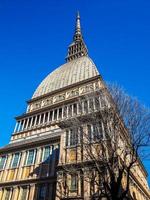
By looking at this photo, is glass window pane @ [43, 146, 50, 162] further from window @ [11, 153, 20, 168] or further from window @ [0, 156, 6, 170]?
window @ [0, 156, 6, 170]

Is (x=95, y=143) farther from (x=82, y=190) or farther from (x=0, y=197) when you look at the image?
(x=0, y=197)

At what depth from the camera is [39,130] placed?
128 feet

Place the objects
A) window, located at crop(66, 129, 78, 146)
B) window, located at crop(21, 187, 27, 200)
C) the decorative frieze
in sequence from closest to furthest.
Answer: window, located at crop(66, 129, 78, 146)
window, located at crop(21, 187, 27, 200)
the decorative frieze

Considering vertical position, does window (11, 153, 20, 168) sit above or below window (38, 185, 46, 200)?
above

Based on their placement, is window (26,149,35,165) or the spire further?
the spire

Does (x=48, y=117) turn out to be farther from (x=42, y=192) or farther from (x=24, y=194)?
(x=42, y=192)

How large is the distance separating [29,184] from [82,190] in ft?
28.9

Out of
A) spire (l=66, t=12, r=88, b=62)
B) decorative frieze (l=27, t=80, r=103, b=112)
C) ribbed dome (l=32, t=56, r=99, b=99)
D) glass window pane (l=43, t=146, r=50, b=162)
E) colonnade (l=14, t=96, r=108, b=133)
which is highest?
spire (l=66, t=12, r=88, b=62)

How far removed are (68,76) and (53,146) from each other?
28.4 m

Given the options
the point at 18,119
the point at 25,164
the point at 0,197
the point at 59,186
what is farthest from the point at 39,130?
the point at 59,186

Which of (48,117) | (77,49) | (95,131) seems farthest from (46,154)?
(77,49)

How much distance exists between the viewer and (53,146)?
25688mm

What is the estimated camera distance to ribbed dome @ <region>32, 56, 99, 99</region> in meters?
47.9

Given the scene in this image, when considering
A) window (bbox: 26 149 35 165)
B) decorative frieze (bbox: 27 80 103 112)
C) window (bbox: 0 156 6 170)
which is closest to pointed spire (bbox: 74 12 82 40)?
decorative frieze (bbox: 27 80 103 112)
